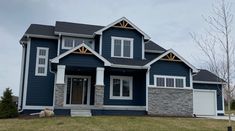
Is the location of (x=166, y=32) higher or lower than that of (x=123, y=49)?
higher

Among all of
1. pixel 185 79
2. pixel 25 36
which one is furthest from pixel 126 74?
pixel 25 36

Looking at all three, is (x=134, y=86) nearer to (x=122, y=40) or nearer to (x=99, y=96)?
(x=122, y=40)

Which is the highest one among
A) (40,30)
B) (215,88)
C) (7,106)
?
(40,30)

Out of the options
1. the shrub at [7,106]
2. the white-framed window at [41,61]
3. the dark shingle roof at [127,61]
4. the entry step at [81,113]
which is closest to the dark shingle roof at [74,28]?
the white-framed window at [41,61]

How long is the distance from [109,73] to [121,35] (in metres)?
3.10

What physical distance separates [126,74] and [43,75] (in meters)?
6.24

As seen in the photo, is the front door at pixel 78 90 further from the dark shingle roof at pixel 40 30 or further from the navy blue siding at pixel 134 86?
the dark shingle roof at pixel 40 30

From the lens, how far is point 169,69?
21266 millimetres

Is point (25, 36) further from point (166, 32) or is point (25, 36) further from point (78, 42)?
point (166, 32)

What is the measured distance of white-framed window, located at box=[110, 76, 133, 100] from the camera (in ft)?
71.5

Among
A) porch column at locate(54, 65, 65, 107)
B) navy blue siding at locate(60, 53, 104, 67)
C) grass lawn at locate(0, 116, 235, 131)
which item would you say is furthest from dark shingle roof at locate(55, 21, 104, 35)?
grass lawn at locate(0, 116, 235, 131)

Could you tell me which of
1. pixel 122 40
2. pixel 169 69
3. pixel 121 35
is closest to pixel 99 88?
pixel 122 40

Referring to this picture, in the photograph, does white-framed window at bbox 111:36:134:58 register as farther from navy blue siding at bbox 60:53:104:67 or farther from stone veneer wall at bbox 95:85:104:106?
stone veneer wall at bbox 95:85:104:106

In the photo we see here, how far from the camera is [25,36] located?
71.7 ft
